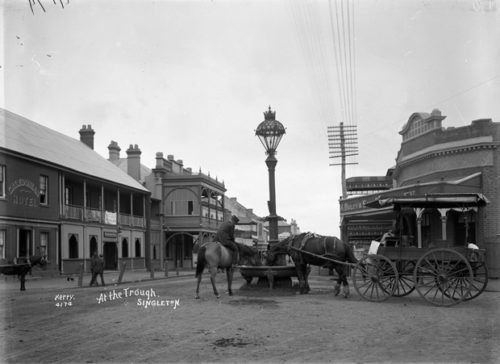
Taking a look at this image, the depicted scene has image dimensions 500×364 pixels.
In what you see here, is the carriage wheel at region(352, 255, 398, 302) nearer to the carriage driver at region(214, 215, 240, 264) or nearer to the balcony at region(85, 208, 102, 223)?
the carriage driver at region(214, 215, 240, 264)

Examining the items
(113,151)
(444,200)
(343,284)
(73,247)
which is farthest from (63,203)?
(444,200)

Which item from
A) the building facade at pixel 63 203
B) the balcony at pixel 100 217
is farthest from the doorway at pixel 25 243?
the balcony at pixel 100 217

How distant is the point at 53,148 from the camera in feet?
103

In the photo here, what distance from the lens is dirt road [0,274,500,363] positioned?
7188 millimetres

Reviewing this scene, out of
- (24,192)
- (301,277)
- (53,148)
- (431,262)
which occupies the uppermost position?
(53,148)

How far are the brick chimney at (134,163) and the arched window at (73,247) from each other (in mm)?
15285

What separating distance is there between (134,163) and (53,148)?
15.9 meters

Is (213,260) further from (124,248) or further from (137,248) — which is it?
(137,248)

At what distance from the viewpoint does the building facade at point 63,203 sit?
24859 mm

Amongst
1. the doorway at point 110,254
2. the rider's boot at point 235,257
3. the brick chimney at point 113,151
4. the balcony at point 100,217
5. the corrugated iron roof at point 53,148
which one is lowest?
the doorway at point 110,254

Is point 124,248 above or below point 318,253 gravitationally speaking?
below

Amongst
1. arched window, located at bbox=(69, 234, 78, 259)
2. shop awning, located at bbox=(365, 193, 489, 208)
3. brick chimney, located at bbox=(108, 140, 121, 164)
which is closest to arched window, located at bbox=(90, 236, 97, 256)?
arched window, located at bbox=(69, 234, 78, 259)

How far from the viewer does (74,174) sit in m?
31.0

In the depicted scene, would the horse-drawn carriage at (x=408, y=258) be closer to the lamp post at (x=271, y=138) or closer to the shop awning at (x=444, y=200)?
the shop awning at (x=444, y=200)
